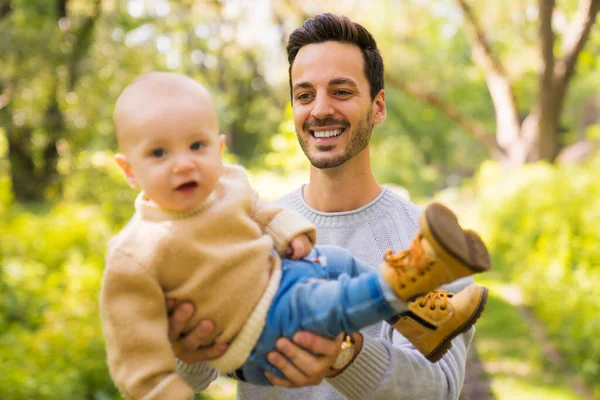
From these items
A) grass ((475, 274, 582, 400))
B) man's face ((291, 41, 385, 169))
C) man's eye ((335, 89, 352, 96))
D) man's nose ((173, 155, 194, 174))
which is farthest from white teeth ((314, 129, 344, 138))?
grass ((475, 274, 582, 400))

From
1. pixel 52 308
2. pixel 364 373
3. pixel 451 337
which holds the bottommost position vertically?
pixel 52 308

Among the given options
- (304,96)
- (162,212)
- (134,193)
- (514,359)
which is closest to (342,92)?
(304,96)

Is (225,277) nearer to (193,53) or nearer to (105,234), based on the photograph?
(105,234)

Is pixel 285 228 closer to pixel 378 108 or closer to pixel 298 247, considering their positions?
pixel 298 247

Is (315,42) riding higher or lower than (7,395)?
higher

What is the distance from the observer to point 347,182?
100 inches

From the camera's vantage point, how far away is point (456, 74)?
23891 millimetres

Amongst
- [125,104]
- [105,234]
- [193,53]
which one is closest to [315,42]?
[125,104]

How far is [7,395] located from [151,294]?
349cm

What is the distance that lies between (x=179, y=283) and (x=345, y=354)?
1.98 feet

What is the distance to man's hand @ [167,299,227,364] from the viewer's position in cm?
166

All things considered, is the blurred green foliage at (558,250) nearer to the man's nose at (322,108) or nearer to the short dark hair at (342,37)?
the short dark hair at (342,37)

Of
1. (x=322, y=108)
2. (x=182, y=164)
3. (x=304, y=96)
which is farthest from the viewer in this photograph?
(x=304, y=96)

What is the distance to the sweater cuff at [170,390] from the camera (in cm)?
155
